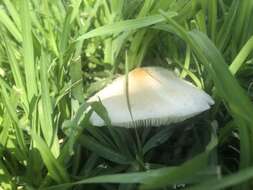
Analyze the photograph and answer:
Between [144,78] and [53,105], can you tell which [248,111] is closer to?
[144,78]

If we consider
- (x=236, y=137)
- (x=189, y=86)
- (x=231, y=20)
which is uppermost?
(x=231, y=20)

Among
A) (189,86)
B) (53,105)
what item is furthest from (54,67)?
(189,86)

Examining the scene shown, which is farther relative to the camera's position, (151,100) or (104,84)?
(104,84)
